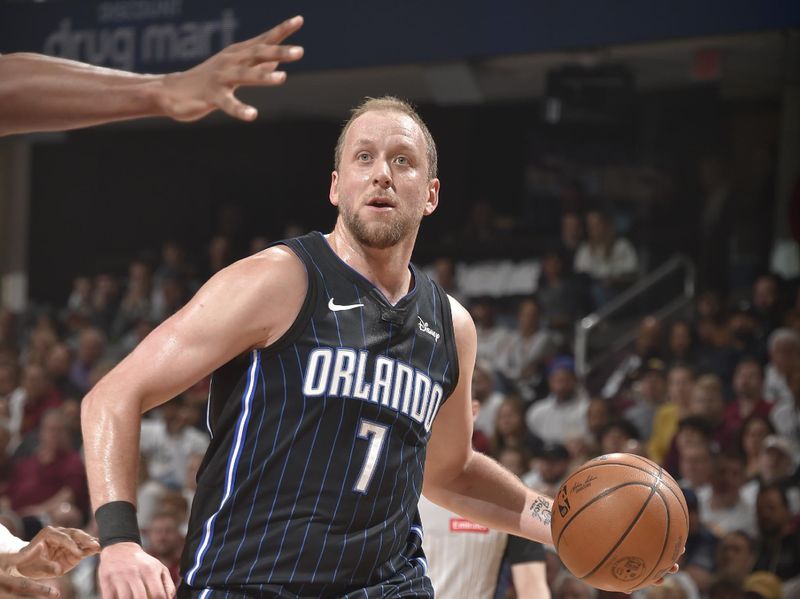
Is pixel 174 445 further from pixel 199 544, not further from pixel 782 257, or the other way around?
pixel 199 544

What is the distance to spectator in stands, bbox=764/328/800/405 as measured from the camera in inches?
342

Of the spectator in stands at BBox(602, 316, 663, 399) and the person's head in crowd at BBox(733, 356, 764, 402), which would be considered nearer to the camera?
the person's head in crowd at BBox(733, 356, 764, 402)

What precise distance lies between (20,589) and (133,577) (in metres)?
0.26

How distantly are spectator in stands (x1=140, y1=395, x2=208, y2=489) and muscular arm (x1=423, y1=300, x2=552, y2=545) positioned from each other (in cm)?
609

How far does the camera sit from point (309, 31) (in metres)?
12.1

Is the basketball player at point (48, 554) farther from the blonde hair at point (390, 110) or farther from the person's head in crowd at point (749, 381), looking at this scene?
the person's head in crowd at point (749, 381)

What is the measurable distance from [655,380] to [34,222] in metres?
9.87

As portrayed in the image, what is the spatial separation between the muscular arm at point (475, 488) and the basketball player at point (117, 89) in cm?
167

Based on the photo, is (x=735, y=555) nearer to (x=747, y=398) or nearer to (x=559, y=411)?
(x=747, y=398)

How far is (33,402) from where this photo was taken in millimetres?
11258

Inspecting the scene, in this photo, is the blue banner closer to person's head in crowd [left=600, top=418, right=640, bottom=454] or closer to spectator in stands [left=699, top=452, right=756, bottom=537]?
person's head in crowd [left=600, top=418, right=640, bottom=454]

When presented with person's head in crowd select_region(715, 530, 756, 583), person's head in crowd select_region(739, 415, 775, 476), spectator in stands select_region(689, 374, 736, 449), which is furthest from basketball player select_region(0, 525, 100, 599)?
spectator in stands select_region(689, 374, 736, 449)

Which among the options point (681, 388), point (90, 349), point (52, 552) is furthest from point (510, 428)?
point (52, 552)

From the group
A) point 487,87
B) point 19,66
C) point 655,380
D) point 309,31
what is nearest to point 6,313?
point 309,31
